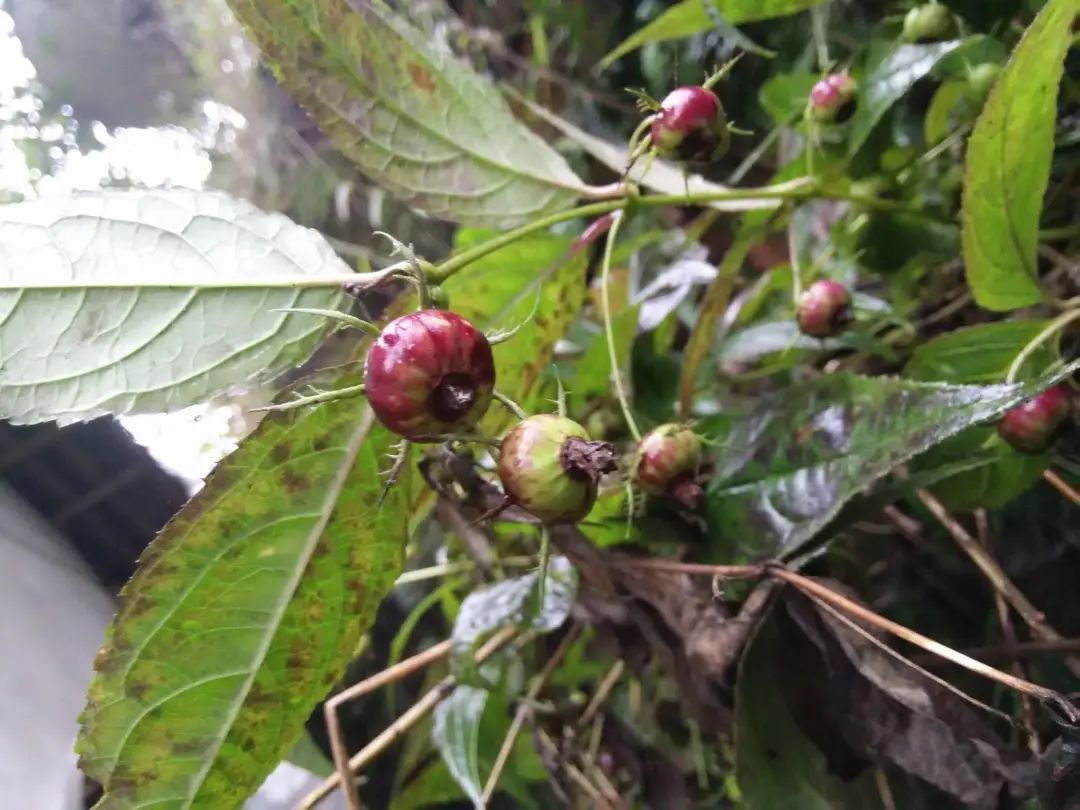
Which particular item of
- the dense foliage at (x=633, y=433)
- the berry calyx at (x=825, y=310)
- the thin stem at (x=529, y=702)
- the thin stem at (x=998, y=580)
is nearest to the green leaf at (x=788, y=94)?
the dense foliage at (x=633, y=433)

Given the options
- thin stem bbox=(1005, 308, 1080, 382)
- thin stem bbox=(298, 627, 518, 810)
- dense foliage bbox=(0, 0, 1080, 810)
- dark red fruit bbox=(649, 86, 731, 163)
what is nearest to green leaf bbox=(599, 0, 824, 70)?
dense foliage bbox=(0, 0, 1080, 810)

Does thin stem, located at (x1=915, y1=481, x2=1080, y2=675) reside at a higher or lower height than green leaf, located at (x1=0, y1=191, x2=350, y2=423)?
lower

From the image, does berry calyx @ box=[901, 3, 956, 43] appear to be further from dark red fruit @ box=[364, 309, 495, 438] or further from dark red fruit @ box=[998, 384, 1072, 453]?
dark red fruit @ box=[364, 309, 495, 438]

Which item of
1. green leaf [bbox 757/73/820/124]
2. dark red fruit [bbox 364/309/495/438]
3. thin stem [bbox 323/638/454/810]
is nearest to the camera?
dark red fruit [bbox 364/309/495/438]

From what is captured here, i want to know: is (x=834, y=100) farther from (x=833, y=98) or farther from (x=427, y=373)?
(x=427, y=373)

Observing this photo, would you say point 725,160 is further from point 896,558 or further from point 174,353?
point 174,353

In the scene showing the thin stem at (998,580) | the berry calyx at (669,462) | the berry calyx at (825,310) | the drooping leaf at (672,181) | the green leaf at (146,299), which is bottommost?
the thin stem at (998,580)

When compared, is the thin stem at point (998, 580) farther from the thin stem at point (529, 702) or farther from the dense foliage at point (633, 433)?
the thin stem at point (529, 702)

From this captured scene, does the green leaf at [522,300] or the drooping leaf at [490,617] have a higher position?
the green leaf at [522,300]
